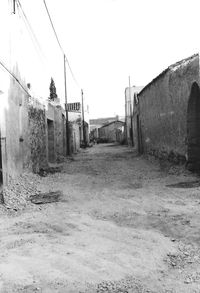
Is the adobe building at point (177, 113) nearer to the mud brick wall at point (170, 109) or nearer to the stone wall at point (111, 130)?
the mud brick wall at point (170, 109)

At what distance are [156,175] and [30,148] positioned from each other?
12.9 ft

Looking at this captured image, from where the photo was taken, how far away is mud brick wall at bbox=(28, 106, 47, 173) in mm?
11773

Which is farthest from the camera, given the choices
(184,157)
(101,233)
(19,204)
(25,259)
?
(184,157)

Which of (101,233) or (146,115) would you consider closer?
(101,233)

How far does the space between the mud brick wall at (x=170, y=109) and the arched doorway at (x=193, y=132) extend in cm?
26

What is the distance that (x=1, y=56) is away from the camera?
7676mm

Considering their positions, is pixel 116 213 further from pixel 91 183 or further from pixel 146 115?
pixel 146 115

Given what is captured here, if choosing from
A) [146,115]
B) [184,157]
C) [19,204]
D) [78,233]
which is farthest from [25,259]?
[146,115]

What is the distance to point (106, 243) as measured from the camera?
187 inches

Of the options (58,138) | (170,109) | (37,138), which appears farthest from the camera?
(58,138)

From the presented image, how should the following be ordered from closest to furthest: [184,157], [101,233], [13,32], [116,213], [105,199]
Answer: [101,233], [116,213], [105,199], [13,32], [184,157]

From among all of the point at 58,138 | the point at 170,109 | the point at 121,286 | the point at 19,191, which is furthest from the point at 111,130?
the point at 121,286

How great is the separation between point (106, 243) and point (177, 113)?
867 centimetres

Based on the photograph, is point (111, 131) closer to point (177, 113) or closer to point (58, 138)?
point (58, 138)
